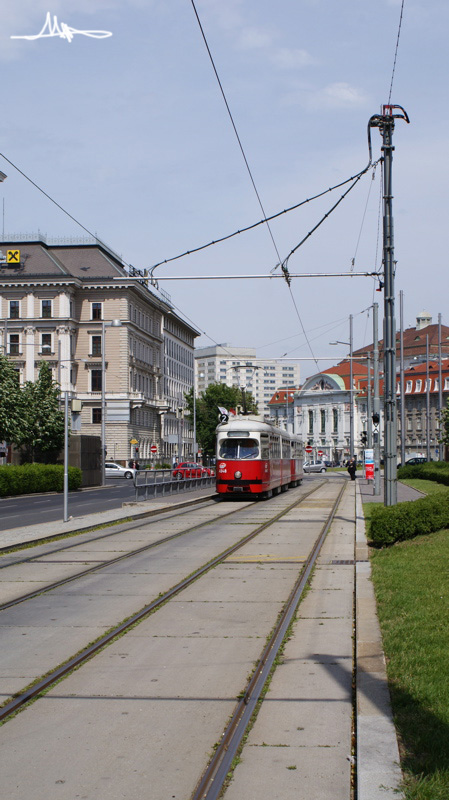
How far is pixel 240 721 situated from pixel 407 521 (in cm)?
1029

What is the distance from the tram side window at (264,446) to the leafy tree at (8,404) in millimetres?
20000

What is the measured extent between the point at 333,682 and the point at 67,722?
211cm

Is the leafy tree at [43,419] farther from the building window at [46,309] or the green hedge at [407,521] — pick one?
the green hedge at [407,521]

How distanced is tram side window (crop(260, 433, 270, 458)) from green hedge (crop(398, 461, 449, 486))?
34.9 feet

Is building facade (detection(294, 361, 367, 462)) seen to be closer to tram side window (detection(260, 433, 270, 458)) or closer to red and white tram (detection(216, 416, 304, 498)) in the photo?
tram side window (detection(260, 433, 270, 458))

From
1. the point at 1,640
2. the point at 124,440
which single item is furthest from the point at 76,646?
the point at 124,440

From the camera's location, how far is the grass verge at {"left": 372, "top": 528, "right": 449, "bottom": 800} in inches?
194

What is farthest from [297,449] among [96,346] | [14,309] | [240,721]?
[240,721]

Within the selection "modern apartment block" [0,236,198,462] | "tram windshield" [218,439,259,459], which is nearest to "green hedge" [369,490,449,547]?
"tram windshield" [218,439,259,459]

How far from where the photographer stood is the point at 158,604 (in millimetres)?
10914

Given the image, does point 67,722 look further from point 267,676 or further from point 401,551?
point 401,551

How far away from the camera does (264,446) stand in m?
35.8

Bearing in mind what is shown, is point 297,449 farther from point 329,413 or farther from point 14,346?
point 329,413

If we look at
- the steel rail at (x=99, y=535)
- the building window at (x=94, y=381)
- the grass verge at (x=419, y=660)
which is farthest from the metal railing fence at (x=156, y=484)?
the building window at (x=94, y=381)
